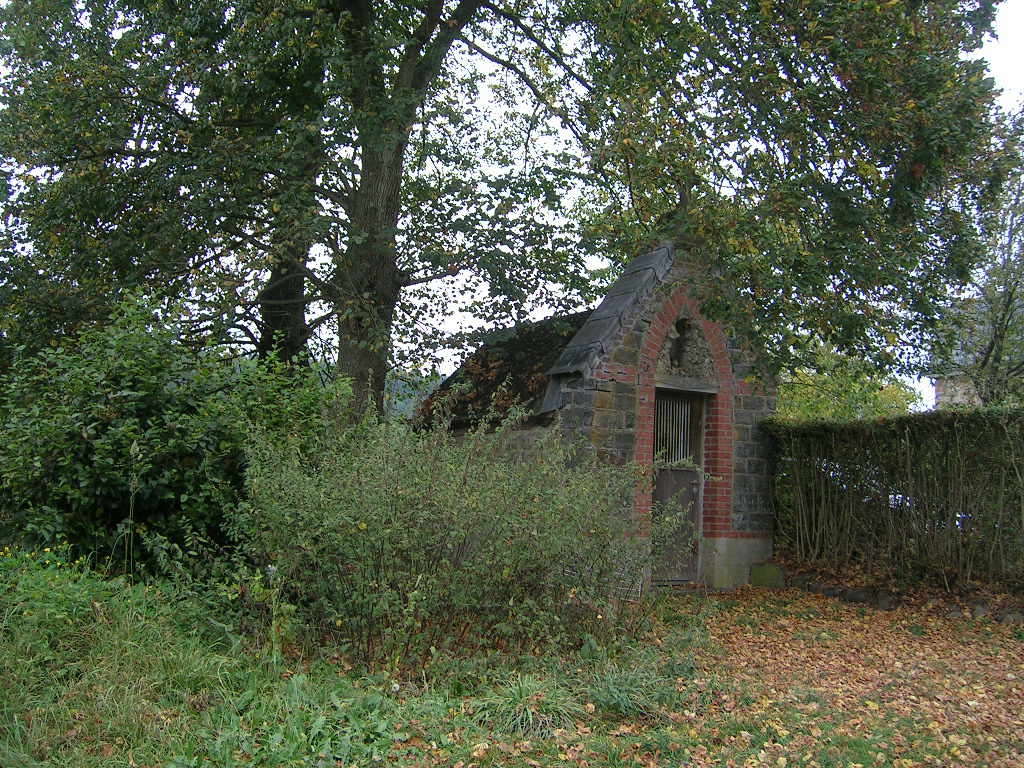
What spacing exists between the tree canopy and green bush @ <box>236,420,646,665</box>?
4.47 meters

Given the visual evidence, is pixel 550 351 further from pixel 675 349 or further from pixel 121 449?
pixel 121 449

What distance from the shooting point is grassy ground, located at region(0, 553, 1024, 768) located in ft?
15.1

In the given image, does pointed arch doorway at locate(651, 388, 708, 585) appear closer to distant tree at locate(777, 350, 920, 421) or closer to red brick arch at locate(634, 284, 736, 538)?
red brick arch at locate(634, 284, 736, 538)

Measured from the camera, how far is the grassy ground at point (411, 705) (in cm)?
461

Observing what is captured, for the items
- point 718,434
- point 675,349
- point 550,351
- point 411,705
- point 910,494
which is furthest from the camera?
point 550,351

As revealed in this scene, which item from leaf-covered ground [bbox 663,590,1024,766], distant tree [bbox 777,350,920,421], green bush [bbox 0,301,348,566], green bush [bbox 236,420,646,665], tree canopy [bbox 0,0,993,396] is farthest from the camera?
distant tree [bbox 777,350,920,421]

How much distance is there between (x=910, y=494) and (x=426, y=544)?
7.40 m

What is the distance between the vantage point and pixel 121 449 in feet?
23.3

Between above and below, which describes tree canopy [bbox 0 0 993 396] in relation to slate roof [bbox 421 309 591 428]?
above

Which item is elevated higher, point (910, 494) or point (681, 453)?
point (681, 453)

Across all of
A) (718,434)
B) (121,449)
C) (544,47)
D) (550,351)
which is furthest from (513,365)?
(121,449)

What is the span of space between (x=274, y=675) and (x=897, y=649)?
19.1 ft

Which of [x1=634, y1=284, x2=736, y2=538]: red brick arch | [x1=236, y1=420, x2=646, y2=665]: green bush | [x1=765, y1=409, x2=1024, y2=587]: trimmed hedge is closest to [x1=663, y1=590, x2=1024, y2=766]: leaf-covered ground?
[x1=765, y1=409, x2=1024, y2=587]: trimmed hedge

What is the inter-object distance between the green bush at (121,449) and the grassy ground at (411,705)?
651 mm
